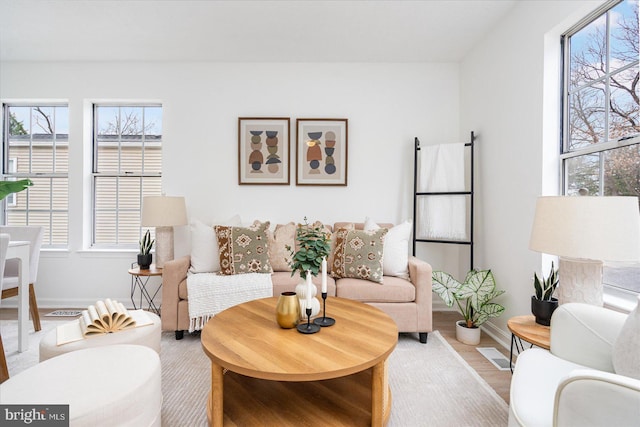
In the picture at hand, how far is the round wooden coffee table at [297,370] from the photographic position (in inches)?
49.1

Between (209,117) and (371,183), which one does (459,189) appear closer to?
(371,183)

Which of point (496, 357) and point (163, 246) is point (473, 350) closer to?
point (496, 357)

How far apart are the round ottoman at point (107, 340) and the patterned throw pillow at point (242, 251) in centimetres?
88

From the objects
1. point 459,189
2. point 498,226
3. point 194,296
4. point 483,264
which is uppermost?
point 459,189

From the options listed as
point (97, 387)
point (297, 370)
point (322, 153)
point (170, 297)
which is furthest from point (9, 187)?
point (322, 153)

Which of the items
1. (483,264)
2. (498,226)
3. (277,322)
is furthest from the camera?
(483,264)

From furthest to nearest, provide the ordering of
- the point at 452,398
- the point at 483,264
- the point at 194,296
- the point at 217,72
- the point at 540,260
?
the point at 217,72 → the point at 483,264 → the point at 194,296 → the point at 540,260 → the point at 452,398

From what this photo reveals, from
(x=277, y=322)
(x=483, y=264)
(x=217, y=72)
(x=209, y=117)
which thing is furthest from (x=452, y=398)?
(x=217, y=72)

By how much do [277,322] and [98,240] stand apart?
10.1ft

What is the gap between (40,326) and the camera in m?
2.76

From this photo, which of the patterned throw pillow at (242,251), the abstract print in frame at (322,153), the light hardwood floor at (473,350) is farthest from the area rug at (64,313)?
the abstract print in frame at (322,153)

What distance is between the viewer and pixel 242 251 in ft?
8.77

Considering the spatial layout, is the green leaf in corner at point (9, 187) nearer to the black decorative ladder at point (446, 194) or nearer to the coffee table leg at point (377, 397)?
the coffee table leg at point (377, 397)

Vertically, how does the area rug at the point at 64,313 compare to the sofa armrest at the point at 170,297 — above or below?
below
